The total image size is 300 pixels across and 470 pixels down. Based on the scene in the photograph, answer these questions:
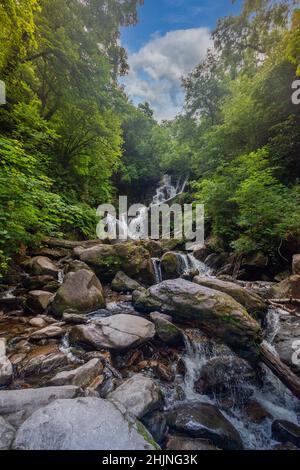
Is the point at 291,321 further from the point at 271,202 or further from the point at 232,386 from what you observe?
the point at 271,202

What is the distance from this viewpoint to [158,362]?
3.17m

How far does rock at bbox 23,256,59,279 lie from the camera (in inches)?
211

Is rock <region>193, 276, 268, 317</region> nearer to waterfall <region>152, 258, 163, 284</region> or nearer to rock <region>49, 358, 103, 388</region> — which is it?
waterfall <region>152, 258, 163, 284</region>

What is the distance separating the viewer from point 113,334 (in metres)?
3.25

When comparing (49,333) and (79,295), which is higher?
(79,295)

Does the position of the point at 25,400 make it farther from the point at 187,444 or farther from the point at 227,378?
the point at 227,378

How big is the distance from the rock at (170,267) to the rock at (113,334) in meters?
3.49

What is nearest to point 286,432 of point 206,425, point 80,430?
point 206,425

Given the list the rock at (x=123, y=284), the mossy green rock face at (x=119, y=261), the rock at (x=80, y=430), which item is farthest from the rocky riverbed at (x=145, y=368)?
the mossy green rock face at (x=119, y=261)

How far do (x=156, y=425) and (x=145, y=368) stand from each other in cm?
85

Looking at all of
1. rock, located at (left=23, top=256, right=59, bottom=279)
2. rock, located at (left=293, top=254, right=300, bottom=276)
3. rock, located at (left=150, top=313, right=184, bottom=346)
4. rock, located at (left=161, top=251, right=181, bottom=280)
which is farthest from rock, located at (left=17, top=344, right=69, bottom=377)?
rock, located at (left=293, top=254, right=300, bottom=276)

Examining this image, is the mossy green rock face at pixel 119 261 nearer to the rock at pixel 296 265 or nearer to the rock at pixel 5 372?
the rock at pixel 5 372

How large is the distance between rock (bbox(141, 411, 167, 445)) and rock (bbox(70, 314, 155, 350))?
3.33 ft

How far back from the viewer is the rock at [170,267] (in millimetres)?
7056
